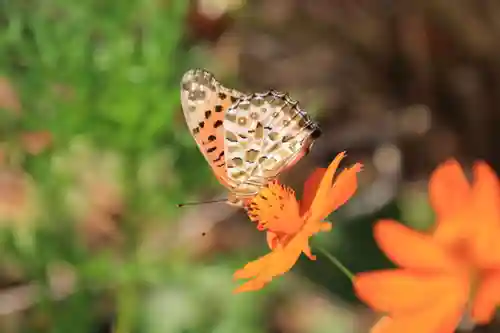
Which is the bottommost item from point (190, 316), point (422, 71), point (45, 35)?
point (190, 316)

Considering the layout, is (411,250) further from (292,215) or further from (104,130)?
(104,130)

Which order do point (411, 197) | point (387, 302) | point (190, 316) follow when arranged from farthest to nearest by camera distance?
1. point (411, 197)
2. point (190, 316)
3. point (387, 302)

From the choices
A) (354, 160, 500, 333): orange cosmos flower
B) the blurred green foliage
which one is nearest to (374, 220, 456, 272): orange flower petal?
(354, 160, 500, 333): orange cosmos flower

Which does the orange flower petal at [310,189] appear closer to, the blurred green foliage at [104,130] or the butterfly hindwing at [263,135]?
the butterfly hindwing at [263,135]

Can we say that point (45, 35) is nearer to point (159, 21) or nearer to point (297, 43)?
point (159, 21)

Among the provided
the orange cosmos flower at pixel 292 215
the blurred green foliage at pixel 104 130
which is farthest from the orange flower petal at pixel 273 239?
the blurred green foliage at pixel 104 130

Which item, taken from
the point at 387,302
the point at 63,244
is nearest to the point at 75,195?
the point at 63,244

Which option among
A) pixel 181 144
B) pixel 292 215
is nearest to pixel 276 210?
pixel 292 215

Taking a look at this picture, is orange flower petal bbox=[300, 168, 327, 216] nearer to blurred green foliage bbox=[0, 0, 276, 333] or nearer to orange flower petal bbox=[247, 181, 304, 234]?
orange flower petal bbox=[247, 181, 304, 234]
